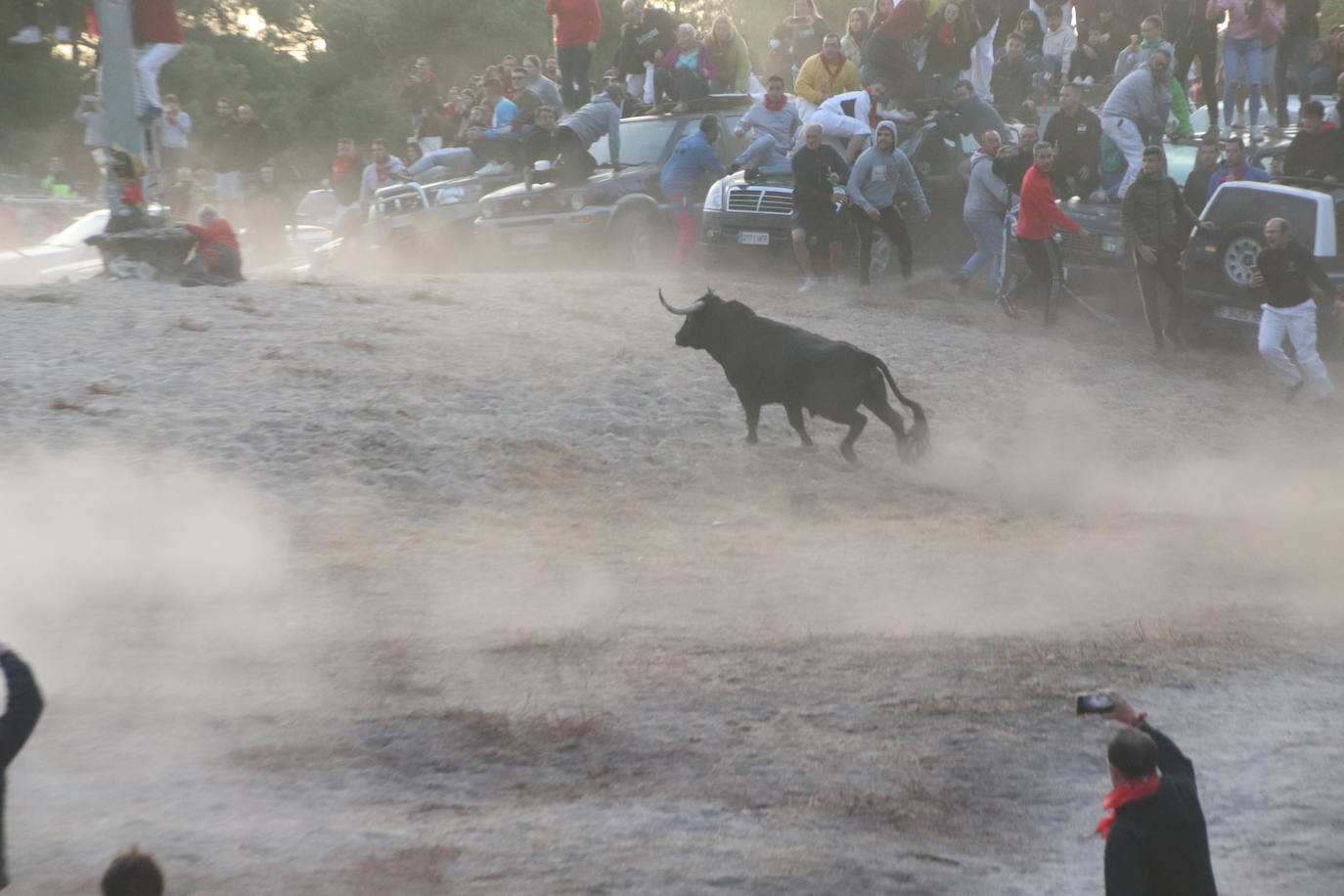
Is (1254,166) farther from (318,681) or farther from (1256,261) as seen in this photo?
(318,681)

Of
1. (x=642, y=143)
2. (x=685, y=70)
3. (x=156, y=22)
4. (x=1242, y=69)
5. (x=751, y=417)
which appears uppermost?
(x=156, y=22)

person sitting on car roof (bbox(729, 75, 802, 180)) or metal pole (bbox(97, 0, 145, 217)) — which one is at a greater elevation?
metal pole (bbox(97, 0, 145, 217))

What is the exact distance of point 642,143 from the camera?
20875mm

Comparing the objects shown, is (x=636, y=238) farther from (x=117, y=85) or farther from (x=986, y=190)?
(x=117, y=85)

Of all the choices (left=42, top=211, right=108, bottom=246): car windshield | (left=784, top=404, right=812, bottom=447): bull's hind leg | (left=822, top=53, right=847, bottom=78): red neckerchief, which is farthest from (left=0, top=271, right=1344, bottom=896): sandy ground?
(left=42, top=211, right=108, bottom=246): car windshield

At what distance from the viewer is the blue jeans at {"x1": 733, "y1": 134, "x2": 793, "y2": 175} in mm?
19281

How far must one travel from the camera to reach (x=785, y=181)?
19312mm

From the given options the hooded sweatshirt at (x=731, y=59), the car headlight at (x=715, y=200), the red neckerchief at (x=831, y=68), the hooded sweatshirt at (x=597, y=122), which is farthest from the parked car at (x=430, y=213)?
the red neckerchief at (x=831, y=68)

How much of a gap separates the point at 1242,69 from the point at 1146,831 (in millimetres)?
17629

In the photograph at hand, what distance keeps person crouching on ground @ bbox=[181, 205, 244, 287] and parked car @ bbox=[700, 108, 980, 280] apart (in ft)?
19.1

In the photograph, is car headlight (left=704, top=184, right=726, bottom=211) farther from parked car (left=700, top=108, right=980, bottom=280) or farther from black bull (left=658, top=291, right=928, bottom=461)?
black bull (left=658, top=291, right=928, bottom=461)

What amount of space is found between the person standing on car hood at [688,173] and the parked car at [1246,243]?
6.26 meters

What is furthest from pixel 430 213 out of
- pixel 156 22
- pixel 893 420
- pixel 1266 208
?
pixel 1266 208

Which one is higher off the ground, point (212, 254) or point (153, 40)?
point (153, 40)
